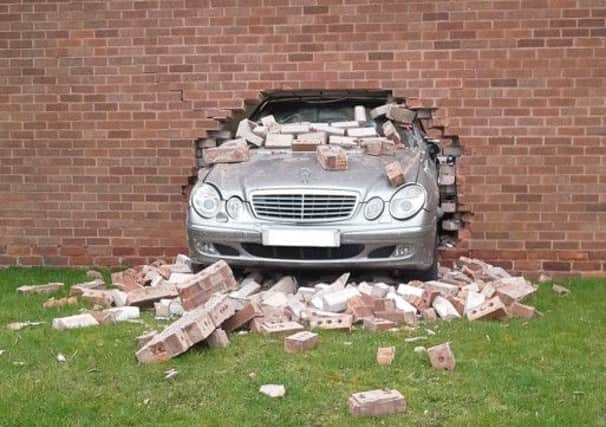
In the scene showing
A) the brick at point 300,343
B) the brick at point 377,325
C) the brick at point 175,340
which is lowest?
the brick at point 377,325

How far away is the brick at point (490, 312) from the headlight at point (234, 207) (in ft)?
6.37

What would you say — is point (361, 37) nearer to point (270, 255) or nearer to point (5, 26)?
point (270, 255)

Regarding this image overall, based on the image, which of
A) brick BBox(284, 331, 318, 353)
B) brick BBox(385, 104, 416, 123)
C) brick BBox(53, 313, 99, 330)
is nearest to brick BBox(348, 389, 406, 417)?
brick BBox(284, 331, 318, 353)

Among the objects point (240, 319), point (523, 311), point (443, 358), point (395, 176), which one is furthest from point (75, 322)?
point (523, 311)

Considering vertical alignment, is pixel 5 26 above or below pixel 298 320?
above

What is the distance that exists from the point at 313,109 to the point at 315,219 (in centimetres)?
184

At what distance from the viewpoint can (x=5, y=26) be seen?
8.70 meters

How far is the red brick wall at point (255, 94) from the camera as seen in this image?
812 centimetres

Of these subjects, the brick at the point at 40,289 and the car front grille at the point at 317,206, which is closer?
the car front grille at the point at 317,206

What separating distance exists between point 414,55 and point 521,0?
3.55 ft

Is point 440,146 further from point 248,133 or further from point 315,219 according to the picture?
point 315,219

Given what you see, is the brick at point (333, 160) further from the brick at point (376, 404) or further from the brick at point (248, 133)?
the brick at point (376, 404)

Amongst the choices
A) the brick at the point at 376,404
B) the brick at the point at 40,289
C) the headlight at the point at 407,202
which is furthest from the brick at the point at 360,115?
the brick at the point at 376,404

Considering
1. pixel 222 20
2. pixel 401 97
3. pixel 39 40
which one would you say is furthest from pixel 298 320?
pixel 39 40
